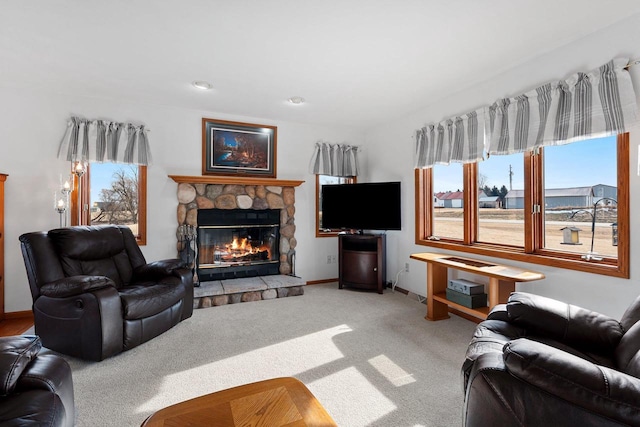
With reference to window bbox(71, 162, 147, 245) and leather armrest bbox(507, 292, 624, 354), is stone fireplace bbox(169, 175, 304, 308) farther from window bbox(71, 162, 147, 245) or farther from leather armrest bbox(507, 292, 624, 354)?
leather armrest bbox(507, 292, 624, 354)

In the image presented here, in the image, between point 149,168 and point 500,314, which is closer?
point 500,314

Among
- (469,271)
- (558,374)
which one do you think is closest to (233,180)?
→ (469,271)

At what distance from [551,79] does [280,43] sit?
2303mm

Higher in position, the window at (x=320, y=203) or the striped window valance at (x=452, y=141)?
the striped window valance at (x=452, y=141)

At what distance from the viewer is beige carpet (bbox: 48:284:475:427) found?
1.87 metres

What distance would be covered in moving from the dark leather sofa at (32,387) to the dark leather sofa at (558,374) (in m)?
1.66

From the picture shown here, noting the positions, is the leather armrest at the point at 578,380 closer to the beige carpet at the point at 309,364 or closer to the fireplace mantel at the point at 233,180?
the beige carpet at the point at 309,364

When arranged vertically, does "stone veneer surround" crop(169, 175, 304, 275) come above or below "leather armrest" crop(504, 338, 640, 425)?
above

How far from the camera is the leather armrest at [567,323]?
5.22 feet

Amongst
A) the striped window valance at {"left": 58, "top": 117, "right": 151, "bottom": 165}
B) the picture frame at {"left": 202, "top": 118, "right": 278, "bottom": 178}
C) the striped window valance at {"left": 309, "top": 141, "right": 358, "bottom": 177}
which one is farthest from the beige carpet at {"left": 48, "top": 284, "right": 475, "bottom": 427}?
the striped window valance at {"left": 309, "top": 141, "right": 358, "bottom": 177}

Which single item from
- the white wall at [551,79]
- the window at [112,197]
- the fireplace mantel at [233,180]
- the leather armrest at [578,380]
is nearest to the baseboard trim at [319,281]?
the white wall at [551,79]

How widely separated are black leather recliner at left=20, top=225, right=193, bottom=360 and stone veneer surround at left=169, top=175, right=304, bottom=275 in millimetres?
980

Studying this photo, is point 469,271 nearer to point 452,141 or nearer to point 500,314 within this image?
point 500,314

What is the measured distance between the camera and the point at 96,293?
240 centimetres
